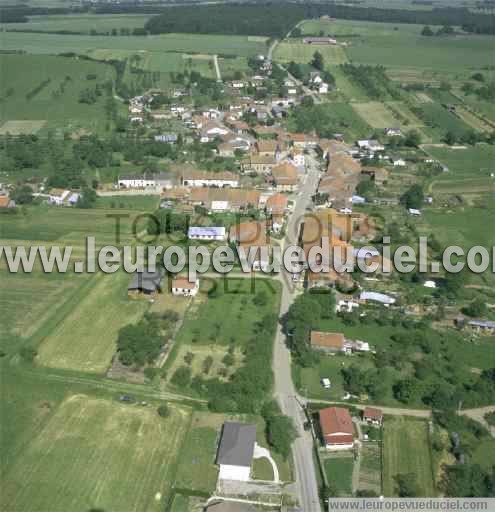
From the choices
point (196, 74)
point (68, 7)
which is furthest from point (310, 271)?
point (68, 7)

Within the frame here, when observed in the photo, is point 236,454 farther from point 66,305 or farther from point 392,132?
point 392,132

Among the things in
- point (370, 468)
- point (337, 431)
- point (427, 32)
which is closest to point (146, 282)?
point (337, 431)

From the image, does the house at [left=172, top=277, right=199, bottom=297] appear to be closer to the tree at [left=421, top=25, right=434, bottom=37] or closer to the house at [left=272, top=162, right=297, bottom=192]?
the house at [left=272, top=162, right=297, bottom=192]

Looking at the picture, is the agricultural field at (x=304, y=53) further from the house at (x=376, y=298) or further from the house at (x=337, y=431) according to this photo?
the house at (x=337, y=431)

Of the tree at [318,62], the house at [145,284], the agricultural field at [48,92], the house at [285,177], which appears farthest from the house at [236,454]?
the tree at [318,62]

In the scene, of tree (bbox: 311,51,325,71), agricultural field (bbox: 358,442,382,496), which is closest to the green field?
tree (bbox: 311,51,325,71)
